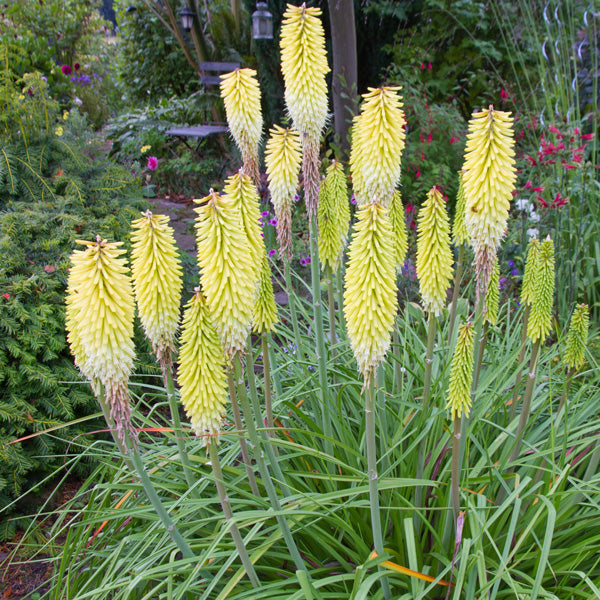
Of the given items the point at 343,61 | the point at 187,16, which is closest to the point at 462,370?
the point at 343,61

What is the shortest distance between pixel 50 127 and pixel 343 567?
17.6 ft

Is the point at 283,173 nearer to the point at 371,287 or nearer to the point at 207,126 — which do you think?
the point at 371,287

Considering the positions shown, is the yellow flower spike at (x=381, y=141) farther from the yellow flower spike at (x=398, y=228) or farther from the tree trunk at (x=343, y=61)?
the tree trunk at (x=343, y=61)

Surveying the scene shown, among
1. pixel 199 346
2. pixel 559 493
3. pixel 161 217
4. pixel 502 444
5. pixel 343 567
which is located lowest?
pixel 343 567

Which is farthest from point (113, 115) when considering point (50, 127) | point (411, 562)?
point (411, 562)

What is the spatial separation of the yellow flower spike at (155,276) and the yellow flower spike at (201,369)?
110 millimetres

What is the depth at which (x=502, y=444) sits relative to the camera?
318cm

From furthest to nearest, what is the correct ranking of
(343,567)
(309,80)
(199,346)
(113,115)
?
(113,115) < (343,567) < (309,80) < (199,346)

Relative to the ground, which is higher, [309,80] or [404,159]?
[309,80]

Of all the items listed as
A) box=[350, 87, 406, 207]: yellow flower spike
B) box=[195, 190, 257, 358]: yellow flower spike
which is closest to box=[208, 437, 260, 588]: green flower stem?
box=[195, 190, 257, 358]: yellow flower spike

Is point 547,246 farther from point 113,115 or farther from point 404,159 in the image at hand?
point 113,115

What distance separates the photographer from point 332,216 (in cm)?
293

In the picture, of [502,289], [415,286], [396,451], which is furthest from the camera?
[415,286]

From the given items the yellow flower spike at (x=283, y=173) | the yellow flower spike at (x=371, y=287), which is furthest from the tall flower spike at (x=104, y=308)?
the yellow flower spike at (x=283, y=173)
